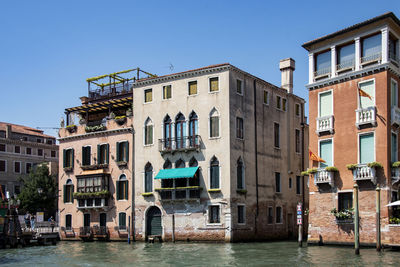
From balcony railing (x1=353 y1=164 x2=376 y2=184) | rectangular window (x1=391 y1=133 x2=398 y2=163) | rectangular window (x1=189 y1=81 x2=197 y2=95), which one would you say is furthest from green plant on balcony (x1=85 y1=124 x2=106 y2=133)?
rectangular window (x1=391 y1=133 x2=398 y2=163)

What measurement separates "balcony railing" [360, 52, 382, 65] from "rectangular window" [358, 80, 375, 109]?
1.01 metres

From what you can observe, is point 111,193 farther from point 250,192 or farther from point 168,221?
point 250,192

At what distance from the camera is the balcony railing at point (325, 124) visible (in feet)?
98.7

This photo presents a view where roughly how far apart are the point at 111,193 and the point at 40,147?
2815 cm

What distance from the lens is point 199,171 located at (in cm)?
3716

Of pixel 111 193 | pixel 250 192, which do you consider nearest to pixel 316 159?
pixel 250 192

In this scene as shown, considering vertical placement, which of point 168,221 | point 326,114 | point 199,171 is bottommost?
point 168,221

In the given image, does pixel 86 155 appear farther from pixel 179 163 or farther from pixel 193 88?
pixel 193 88

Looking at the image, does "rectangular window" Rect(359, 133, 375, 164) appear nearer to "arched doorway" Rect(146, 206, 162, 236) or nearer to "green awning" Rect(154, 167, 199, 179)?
"green awning" Rect(154, 167, 199, 179)

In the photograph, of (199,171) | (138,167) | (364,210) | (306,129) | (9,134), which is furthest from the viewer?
(9,134)

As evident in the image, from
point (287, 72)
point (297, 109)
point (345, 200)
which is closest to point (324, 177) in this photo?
point (345, 200)

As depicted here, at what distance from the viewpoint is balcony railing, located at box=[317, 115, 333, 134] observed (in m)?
30.1

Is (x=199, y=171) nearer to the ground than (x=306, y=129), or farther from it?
nearer to the ground

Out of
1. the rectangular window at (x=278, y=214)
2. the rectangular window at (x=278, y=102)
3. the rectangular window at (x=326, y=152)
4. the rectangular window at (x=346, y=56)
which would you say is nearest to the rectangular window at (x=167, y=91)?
the rectangular window at (x=278, y=102)
